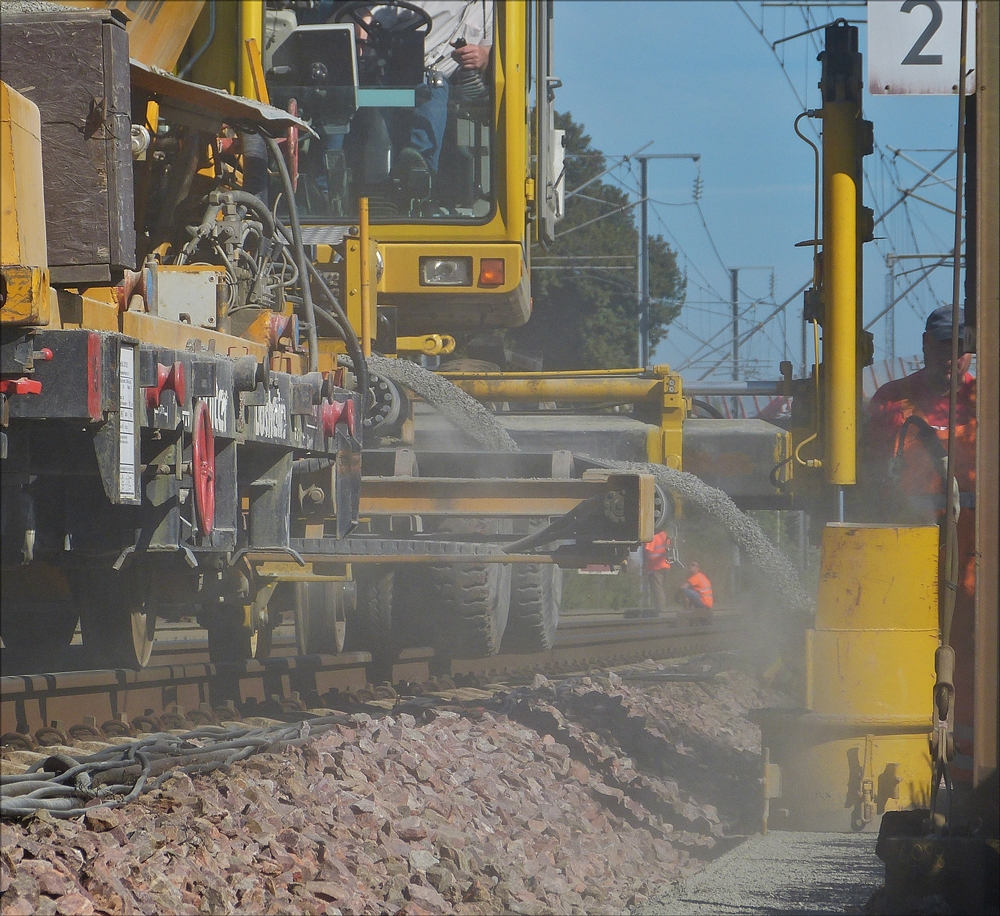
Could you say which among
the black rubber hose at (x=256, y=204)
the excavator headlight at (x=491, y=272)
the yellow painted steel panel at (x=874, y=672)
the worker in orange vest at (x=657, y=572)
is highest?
the black rubber hose at (x=256, y=204)

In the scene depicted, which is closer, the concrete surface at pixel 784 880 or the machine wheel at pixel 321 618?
the concrete surface at pixel 784 880

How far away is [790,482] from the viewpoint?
313 inches

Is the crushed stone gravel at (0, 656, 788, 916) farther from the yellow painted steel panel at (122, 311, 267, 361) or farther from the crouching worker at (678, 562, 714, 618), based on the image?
the crouching worker at (678, 562, 714, 618)

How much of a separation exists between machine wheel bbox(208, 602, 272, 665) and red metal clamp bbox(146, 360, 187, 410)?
105 inches

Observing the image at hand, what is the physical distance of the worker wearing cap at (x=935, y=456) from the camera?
189 inches

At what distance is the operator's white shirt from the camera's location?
873cm

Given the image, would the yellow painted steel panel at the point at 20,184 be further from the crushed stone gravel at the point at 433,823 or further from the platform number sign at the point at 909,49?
the platform number sign at the point at 909,49

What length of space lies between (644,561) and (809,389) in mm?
11048

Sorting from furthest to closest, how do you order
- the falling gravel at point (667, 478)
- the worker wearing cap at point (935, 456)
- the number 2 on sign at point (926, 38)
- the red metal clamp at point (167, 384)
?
the falling gravel at point (667, 478) → the number 2 on sign at point (926, 38) → the worker wearing cap at point (935, 456) → the red metal clamp at point (167, 384)

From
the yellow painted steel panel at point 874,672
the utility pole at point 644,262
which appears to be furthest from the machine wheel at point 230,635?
the utility pole at point 644,262

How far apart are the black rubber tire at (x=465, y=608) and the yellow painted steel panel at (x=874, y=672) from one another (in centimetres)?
272

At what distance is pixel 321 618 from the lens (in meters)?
8.08

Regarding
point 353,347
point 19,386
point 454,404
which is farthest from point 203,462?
point 454,404

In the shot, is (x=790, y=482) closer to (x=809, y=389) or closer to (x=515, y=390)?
(x=809, y=389)
